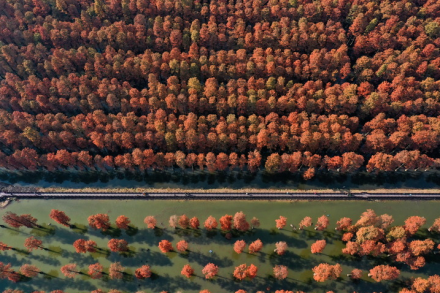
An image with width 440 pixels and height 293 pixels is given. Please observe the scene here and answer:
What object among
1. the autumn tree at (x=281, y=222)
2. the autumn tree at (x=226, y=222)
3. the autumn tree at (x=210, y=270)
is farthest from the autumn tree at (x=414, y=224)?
the autumn tree at (x=210, y=270)

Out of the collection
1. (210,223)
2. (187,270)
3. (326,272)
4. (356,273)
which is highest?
(210,223)

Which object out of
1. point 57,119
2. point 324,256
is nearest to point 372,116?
point 324,256

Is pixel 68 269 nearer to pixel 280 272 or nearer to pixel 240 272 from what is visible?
pixel 240 272

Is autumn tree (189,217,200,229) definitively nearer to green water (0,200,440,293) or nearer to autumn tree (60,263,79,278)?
green water (0,200,440,293)

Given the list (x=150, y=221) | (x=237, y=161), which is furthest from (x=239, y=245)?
(x=150, y=221)

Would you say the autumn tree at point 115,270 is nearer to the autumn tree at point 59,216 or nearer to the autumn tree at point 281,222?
the autumn tree at point 59,216

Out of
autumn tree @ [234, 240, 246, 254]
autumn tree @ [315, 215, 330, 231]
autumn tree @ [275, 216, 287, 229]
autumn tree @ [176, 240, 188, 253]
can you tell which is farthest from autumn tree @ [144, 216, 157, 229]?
autumn tree @ [315, 215, 330, 231]

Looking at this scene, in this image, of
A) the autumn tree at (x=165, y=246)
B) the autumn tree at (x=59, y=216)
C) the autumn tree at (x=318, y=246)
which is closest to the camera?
the autumn tree at (x=318, y=246)
